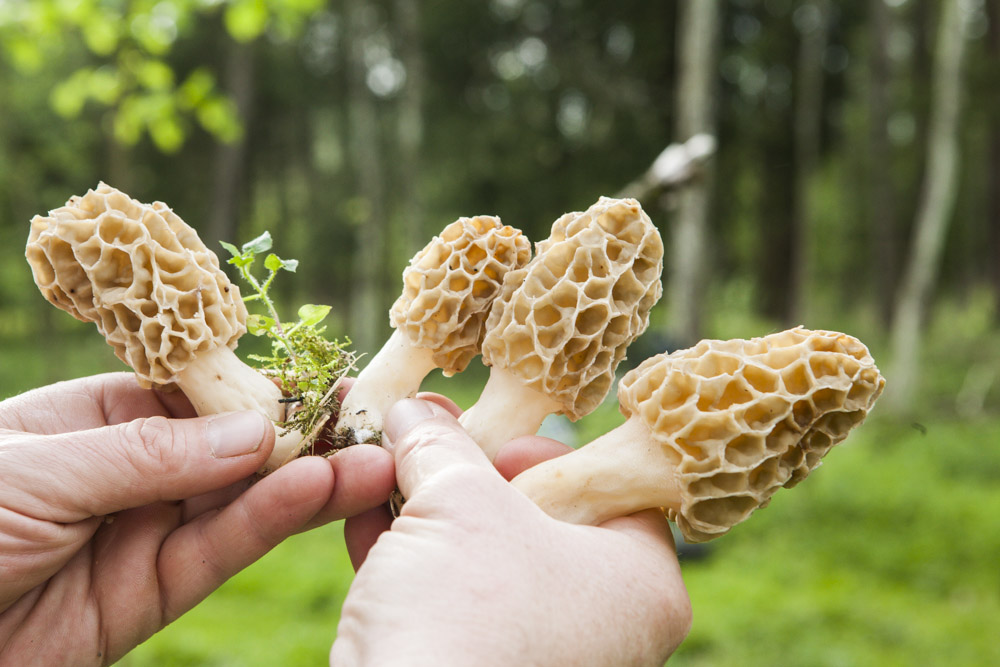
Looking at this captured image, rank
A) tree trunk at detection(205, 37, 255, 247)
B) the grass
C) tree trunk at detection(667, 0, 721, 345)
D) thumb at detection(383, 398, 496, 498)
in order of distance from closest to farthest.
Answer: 1. thumb at detection(383, 398, 496, 498)
2. the grass
3. tree trunk at detection(667, 0, 721, 345)
4. tree trunk at detection(205, 37, 255, 247)

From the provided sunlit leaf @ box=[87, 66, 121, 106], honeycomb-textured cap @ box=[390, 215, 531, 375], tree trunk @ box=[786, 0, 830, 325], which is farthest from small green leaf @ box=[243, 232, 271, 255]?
tree trunk @ box=[786, 0, 830, 325]

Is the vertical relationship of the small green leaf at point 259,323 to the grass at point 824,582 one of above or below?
above

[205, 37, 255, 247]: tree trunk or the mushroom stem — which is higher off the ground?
the mushroom stem

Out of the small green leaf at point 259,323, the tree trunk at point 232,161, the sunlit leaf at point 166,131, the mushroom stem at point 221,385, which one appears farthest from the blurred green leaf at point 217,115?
the tree trunk at point 232,161

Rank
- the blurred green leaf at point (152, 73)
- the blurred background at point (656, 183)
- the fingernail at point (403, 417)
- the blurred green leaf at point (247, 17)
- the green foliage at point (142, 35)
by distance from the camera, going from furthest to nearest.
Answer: the blurred background at point (656, 183) < the blurred green leaf at point (152, 73) < the green foliage at point (142, 35) < the blurred green leaf at point (247, 17) < the fingernail at point (403, 417)

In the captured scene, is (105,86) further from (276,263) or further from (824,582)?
(824,582)

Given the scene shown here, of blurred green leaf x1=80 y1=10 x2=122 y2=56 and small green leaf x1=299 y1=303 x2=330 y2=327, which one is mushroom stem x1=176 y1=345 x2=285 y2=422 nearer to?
small green leaf x1=299 y1=303 x2=330 y2=327

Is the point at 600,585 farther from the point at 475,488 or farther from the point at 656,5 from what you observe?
the point at 656,5

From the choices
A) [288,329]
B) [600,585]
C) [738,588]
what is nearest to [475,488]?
[600,585]

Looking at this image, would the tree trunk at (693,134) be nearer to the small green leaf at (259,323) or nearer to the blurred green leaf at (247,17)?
the blurred green leaf at (247,17)
